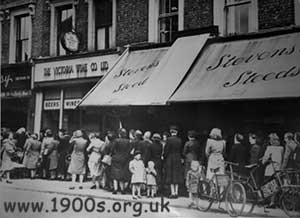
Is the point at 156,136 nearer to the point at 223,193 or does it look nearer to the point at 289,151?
the point at 223,193

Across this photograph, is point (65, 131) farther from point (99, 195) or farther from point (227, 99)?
point (227, 99)

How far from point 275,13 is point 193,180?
1.40m

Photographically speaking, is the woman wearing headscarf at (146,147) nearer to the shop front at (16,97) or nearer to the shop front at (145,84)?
the shop front at (145,84)

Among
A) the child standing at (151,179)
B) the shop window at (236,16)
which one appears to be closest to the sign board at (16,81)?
the child standing at (151,179)

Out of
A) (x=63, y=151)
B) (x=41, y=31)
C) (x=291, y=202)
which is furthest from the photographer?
(x=41, y=31)

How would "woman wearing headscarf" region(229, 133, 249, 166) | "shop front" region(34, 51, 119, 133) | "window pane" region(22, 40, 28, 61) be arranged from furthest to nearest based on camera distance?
"window pane" region(22, 40, 28, 61) → "shop front" region(34, 51, 119, 133) → "woman wearing headscarf" region(229, 133, 249, 166)

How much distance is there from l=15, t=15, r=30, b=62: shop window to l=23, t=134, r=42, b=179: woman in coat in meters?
0.77

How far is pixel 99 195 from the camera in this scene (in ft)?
12.4

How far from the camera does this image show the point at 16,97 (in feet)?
13.9

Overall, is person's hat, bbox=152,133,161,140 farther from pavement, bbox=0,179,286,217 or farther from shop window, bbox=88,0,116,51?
shop window, bbox=88,0,116,51

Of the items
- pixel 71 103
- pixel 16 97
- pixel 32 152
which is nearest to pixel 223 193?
pixel 71 103

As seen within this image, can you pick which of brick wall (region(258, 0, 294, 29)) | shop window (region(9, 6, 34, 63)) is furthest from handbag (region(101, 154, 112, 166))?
brick wall (region(258, 0, 294, 29))

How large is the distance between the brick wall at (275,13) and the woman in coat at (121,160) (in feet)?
4.62

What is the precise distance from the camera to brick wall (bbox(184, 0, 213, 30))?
12.1 feet
